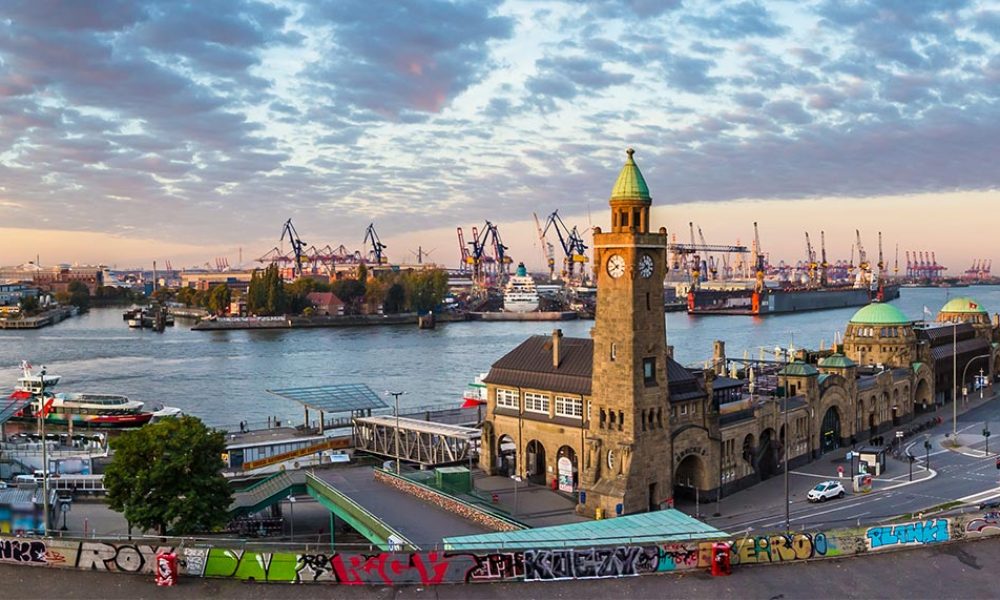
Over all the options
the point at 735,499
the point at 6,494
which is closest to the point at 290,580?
the point at 6,494

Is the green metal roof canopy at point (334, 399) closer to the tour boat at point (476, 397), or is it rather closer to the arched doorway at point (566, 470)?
the tour boat at point (476, 397)

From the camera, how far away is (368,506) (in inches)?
1497

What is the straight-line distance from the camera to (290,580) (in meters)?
26.5

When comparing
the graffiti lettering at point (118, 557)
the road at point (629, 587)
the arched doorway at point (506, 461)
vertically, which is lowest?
the arched doorway at point (506, 461)

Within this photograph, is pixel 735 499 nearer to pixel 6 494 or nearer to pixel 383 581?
pixel 383 581

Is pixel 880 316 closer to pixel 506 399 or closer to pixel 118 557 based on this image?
pixel 506 399

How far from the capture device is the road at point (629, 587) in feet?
84.3

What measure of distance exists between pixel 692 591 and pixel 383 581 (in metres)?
9.11

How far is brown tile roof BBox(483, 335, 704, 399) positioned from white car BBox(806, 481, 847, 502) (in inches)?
295

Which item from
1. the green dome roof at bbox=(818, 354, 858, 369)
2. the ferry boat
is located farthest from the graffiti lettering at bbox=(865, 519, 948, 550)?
the ferry boat

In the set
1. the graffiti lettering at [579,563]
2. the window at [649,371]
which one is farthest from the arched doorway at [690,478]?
the graffiti lettering at [579,563]

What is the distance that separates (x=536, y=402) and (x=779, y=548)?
776 inches

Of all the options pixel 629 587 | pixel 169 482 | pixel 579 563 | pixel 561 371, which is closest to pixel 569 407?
pixel 561 371

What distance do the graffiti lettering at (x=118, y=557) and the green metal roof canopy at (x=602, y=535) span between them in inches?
363
